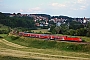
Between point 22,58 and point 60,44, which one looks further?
point 60,44

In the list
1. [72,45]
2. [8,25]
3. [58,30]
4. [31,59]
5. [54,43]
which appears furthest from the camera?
[8,25]

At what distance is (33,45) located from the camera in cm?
7538

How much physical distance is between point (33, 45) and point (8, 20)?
407ft

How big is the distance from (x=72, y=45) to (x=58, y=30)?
57.4 metres

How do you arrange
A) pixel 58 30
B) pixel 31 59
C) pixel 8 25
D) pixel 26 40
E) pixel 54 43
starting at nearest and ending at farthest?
pixel 31 59 → pixel 54 43 → pixel 26 40 → pixel 58 30 → pixel 8 25

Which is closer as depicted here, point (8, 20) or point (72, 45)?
point (72, 45)

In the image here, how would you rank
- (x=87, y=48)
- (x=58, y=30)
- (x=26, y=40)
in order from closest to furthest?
(x=87, y=48), (x=26, y=40), (x=58, y=30)

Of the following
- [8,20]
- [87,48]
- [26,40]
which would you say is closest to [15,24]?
[8,20]

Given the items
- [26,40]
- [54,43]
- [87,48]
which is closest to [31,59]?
[87,48]

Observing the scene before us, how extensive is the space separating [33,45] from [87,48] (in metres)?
20.5

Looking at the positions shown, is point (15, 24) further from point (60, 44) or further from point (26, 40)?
point (60, 44)

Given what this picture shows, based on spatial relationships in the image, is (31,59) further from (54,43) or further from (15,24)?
(15,24)

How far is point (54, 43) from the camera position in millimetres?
72312

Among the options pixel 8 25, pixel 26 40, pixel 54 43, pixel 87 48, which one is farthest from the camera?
pixel 8 25
